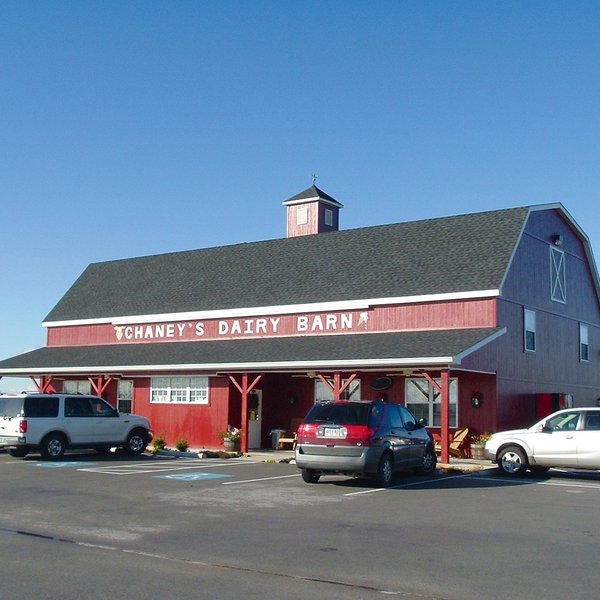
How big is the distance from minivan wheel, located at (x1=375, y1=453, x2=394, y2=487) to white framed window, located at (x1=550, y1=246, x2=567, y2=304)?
1445cm

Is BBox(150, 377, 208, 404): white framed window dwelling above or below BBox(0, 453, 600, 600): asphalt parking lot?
above

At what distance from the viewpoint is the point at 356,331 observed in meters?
27.4

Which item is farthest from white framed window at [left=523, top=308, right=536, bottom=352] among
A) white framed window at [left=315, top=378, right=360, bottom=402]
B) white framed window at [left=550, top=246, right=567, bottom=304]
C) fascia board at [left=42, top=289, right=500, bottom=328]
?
white framed window at [left=315, top=378, right=360, bottom=402]

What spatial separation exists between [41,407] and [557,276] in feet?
59.2

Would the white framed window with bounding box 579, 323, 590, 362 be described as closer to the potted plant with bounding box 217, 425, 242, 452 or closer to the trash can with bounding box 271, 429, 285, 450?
the trash can with bounding box 271, 429, 285, 450

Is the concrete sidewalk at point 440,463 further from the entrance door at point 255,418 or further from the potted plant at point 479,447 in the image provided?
the entrance door at point 255,418

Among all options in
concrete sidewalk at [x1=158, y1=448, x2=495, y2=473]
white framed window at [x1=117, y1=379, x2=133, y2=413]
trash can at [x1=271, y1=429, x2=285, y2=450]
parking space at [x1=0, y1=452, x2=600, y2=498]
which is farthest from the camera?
white framed window at [x1=117, y1=379, x2=133, y2=413]

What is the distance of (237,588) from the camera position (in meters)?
7.88

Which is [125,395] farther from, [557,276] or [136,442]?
[557,276]

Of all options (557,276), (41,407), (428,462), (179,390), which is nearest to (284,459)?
(428,462)

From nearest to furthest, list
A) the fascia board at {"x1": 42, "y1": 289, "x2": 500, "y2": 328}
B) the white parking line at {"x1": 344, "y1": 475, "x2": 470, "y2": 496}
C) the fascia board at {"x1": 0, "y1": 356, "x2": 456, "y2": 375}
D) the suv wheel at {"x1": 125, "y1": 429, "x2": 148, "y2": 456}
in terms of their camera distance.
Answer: the white parking line at {"x1": 344, "y1": 475, "x2": 470, "y2": 496}, the fascia board at {"x1": 0, "y1": 356, "x2": 456, "y2": 375}, the suv wheel at {"x1": 125, "y1": 429, "x2": 148, "y2": 456}, the fascia board at {"x1": 42, "y1": 289, "x2": 500, "y2": 328}

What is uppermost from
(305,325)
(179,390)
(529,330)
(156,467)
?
(305,325)

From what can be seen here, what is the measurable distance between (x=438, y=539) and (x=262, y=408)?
18.2 meters

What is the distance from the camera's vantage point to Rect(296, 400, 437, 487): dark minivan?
1609 cm
